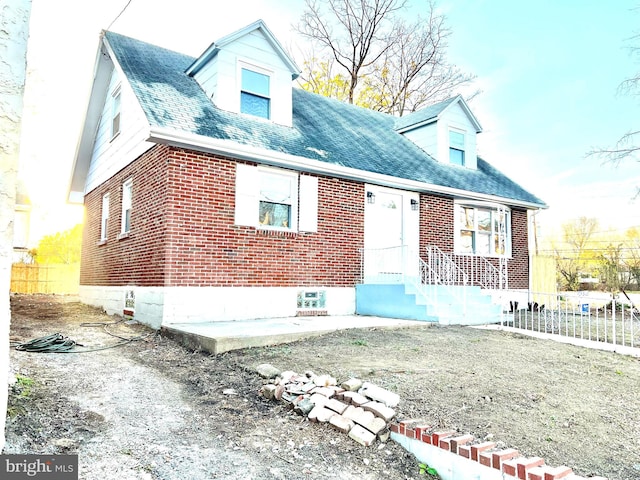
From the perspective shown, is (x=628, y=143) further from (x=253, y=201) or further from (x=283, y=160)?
(x=253, y=201)

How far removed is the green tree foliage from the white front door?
40.6 m

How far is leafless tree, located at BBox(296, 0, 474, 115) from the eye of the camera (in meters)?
22.4

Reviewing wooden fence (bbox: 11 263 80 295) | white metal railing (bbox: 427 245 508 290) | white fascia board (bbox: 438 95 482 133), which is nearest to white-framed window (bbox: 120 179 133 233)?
white metal railing (bbox: 427 245 508 290)

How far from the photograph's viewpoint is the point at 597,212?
1583 inches

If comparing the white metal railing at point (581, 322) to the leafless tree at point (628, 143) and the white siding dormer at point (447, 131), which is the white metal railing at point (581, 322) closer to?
the white siding dormer at point (447, 131)

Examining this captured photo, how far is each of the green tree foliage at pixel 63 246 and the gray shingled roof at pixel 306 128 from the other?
3783cm

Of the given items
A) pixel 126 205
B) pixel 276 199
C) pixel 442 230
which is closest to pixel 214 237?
pixel 276 199

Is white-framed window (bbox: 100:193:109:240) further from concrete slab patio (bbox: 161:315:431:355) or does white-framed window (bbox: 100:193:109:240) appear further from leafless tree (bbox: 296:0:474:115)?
leafless tree (bbox: 296:0:474:115)

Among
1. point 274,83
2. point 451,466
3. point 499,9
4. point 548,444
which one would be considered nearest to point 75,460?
point 451,466

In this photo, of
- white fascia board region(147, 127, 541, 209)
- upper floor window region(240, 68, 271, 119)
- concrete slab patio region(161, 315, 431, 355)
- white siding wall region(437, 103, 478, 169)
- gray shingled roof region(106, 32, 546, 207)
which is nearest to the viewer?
concrete slab patio region(161, 315, 431, 355)

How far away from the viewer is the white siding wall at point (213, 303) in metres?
8.05

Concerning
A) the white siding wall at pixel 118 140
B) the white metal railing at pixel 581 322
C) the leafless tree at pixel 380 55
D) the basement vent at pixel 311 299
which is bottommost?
the white metal railing at pixel 581 322

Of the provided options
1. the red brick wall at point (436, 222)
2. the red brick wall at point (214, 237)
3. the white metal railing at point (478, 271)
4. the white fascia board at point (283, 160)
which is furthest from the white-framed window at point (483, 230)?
the red brick wall at point (214, 237)

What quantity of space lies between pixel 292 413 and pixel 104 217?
9540mm
